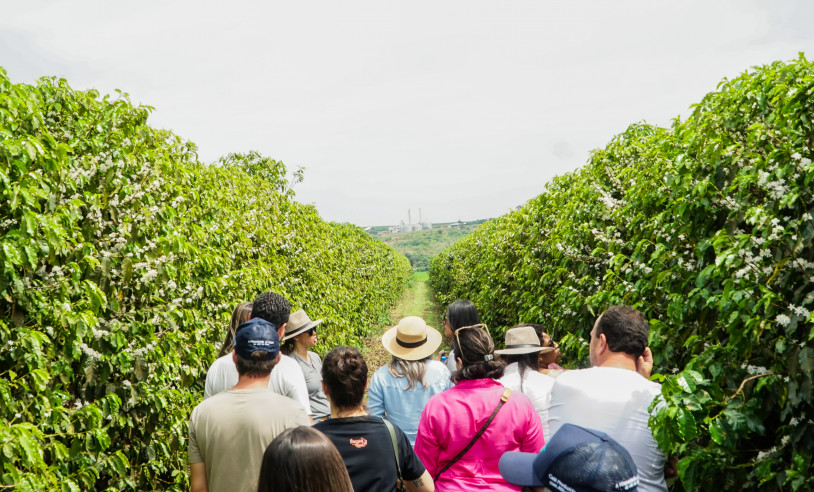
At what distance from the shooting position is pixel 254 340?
301 centimetres

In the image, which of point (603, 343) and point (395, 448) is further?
point (603, 343)

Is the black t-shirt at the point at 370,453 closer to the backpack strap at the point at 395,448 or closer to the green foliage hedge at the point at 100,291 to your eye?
the backpack strap at the point at 395,448

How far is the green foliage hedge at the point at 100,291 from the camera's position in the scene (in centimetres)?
310

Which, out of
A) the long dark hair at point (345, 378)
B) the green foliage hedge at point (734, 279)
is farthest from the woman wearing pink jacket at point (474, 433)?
the green foliage hedge at point (734, 279)

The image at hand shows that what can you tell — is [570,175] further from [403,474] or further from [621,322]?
[403,474]

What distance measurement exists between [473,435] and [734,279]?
1648 mm

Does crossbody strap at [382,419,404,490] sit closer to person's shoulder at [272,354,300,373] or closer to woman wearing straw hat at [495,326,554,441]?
woman wearing straw hat at [495,326,554,441]

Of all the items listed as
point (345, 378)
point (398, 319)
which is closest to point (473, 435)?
point (345, 378)

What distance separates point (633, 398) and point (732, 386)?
1.85 feet

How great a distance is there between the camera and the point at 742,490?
2.81 metres

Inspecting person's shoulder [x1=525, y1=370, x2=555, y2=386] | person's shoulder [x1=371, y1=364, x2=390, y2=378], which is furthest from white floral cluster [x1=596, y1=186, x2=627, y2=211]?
person's shoulder [x1=371, y1=364, x2=390, y2=378]

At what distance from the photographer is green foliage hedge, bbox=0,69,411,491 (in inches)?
122

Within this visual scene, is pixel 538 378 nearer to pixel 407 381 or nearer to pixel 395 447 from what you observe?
pixel 407 381

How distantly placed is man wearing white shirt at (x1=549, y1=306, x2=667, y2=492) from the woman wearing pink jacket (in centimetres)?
23
